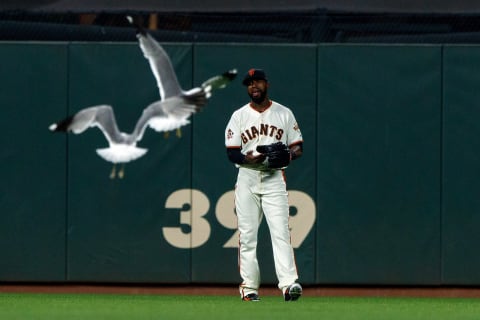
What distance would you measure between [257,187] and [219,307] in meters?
1.16

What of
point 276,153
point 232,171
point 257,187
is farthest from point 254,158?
point 232,171

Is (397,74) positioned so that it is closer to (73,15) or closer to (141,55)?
(141,55)

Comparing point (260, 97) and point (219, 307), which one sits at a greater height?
point (260, 97)

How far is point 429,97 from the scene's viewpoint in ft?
43.0

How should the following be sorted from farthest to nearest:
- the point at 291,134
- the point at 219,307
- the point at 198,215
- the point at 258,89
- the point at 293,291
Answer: the point at 198,215 → the point at 291,134 → the point at 258,89 → the point at 293,291 → the point at 219,307

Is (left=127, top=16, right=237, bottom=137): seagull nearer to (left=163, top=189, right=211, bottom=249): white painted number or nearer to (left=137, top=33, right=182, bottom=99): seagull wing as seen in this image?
(left=137, top=33, right=182, bottom=99): seagull wing

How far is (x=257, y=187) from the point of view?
11.3 m

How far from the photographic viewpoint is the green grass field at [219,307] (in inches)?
391

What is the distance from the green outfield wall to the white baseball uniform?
70.9 inches

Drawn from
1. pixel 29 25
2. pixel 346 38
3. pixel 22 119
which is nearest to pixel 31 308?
pixel 22 119

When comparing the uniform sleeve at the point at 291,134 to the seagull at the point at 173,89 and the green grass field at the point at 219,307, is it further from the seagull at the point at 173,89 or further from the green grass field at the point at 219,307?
the seagull at the point at 173,89

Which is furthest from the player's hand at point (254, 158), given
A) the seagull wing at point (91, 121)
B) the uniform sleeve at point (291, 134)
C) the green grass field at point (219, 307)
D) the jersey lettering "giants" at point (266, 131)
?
the seagull wing at point (91, 121)

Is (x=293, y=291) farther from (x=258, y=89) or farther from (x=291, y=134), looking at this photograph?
(x=258, y=89)

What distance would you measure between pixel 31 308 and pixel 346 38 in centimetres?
463
